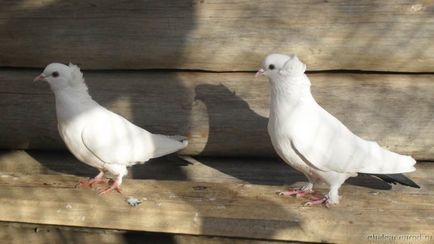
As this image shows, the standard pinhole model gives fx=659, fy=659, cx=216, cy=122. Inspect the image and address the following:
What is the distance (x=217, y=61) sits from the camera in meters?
2.91

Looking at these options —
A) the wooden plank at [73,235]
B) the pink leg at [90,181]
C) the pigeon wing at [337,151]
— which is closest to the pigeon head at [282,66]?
the pigeon wing at [337,151]

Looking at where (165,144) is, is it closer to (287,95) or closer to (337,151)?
(287,95)

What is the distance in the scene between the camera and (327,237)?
7.08ft

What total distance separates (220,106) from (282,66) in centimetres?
66

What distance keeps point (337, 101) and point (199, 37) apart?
663 millimetres

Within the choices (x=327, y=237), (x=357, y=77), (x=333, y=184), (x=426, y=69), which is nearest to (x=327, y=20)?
(x=357, y=77)

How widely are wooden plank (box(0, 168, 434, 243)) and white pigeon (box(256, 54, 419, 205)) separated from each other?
0.11 metres

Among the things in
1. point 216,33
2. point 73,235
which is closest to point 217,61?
point 216,33

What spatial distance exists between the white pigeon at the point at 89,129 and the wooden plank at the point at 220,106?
1.38 ft

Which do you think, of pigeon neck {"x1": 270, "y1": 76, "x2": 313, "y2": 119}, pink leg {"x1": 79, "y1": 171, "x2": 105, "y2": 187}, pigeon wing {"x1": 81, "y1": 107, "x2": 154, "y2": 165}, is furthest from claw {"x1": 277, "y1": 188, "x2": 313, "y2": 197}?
pink leg {"x1": 79, "y1": 171, "x2": 105, "y2": 187}

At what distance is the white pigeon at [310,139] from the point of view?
232cm

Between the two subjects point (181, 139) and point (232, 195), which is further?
point (181, 139)

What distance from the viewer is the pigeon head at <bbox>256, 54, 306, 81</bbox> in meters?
2.33

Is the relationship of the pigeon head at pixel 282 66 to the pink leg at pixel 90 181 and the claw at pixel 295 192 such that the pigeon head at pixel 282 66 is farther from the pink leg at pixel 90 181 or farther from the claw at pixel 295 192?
the pink leg at pixel 90 181
